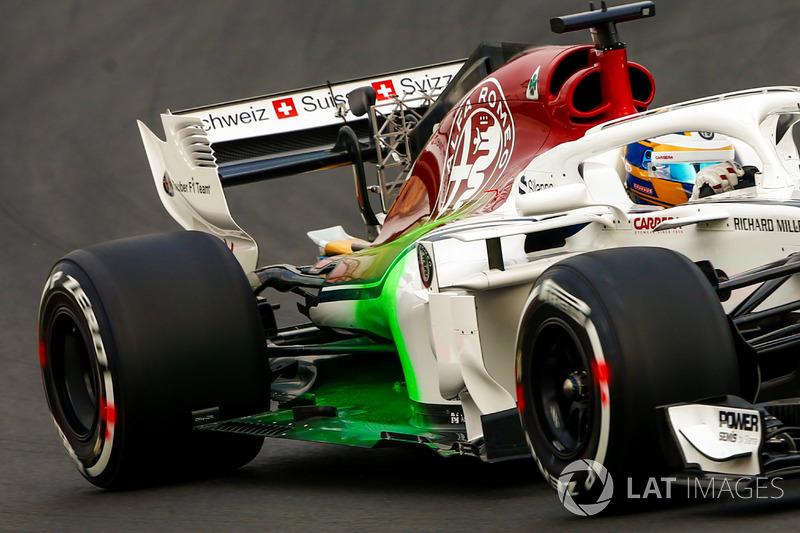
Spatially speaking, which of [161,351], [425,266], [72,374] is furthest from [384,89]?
[425,266]

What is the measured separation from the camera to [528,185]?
654 cm

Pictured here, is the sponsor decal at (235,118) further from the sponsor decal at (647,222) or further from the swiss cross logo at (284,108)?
the sponsor decal at (647,222)

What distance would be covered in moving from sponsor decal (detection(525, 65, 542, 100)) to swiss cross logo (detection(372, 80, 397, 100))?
2298mm

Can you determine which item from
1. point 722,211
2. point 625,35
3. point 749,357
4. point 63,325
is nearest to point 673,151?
point 722,211

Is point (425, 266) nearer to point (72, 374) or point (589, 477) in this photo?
point (589, 477)

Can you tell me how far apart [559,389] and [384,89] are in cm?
444

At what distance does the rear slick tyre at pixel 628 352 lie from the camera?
4.42 meters

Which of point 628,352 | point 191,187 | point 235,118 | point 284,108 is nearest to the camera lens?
point 628,352

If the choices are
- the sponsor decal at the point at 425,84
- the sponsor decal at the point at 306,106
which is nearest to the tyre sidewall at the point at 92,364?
the sponsor decal at the point at 306,106

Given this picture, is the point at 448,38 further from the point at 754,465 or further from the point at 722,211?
the point at 754,465

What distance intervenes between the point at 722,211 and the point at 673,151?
90 cm

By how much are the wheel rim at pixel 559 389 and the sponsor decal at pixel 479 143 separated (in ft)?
6.52

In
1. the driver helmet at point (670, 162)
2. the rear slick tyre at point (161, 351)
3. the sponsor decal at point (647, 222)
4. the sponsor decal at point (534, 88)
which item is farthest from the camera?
the sponsor decal at point (534, 88)

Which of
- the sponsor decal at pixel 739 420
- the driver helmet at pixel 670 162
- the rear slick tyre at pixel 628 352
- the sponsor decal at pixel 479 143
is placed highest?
the sponsor decal at pixel 479 143
